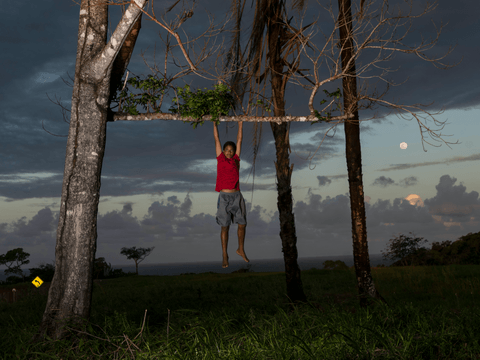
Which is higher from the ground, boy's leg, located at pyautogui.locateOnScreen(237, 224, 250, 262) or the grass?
boy's leg, located at pyautogui.locateOnScreen(237, 224, 250, 262)

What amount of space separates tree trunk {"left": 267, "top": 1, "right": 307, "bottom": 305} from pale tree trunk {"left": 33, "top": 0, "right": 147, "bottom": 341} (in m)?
4.51

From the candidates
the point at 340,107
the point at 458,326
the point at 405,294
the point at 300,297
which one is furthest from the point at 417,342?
the point at 405,294

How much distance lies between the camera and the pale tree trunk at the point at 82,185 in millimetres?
5801

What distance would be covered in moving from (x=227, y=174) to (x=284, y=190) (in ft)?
13.8

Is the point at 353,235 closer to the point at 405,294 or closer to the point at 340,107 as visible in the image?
the point at 340,107

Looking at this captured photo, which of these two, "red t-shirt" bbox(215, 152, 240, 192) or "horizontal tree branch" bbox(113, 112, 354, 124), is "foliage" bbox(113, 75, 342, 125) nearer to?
"horizontal tree branch" bbox(113, 112, 354, 124)

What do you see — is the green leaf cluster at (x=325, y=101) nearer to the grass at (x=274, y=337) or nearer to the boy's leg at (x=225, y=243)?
the boy's leg at (x=225, y=243)

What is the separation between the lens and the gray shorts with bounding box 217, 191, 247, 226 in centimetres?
549

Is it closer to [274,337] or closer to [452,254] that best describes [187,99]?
[274,337]

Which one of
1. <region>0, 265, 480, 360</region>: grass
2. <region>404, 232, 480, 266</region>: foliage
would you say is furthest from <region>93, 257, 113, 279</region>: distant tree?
<region>404, 232, 480, 266</region>: foliage

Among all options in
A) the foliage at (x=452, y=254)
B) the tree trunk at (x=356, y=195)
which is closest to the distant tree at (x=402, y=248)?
the foliage at (x=452, y=254)

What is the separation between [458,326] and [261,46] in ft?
23.9

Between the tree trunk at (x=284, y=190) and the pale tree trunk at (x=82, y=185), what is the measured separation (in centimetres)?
451

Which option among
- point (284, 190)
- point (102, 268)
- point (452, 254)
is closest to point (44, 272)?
point (102, 268)
